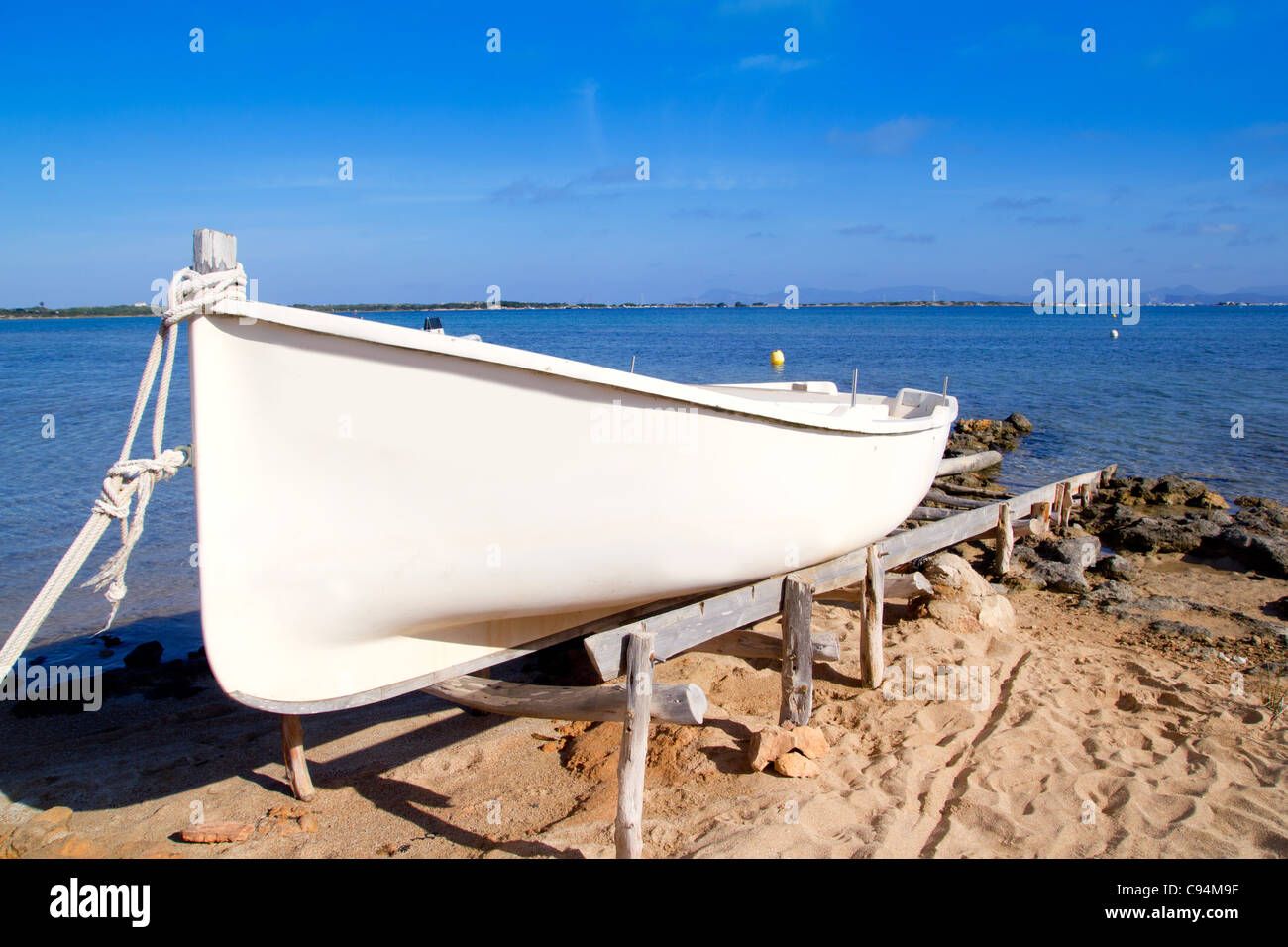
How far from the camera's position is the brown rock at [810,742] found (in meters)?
4.07

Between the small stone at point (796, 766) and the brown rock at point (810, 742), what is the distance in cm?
9

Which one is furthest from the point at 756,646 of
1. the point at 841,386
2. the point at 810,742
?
the point at 841,386

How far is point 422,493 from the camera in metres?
3.26

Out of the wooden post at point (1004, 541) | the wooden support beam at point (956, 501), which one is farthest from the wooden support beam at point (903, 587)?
the wooden support beam at point (956, 501)

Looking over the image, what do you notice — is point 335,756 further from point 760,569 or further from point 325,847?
point 760,569

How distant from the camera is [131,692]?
5832 millimetres

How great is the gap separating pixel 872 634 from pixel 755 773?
145cm

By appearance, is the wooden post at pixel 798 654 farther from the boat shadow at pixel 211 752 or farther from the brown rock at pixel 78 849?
the brown rock at pixel 78 849

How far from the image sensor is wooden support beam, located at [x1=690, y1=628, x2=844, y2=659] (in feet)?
14.9

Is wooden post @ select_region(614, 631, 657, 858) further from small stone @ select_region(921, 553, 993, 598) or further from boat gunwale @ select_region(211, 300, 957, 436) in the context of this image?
small stone @ select_region(921, 553, 993, 598)

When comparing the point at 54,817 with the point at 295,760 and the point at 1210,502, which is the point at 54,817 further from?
the point at 1210,502
